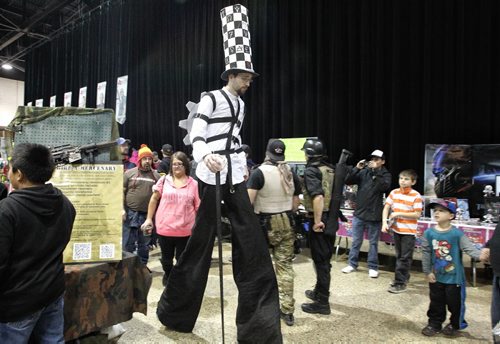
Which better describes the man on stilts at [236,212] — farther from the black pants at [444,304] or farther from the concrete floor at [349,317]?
the black pants at [444,304]

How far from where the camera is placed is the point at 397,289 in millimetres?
3838

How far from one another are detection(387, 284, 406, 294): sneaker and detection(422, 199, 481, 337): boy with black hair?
0.93 m

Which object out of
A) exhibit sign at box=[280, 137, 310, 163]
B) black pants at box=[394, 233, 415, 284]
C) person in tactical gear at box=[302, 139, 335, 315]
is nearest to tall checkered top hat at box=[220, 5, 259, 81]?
person in tactical gear at box=[302, 139, 335, 315]

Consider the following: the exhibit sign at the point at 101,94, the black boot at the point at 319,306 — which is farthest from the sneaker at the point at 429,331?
the exhibit sign at the point at 101,94

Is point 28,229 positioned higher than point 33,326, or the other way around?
point 28,229

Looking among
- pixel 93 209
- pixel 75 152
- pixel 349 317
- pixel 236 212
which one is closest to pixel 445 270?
pixel 349 317

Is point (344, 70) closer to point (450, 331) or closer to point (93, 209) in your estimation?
point (450, 331)

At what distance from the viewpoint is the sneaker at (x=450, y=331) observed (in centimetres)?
281

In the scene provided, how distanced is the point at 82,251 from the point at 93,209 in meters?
0.24

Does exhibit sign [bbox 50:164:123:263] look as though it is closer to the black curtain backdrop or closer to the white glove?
the white glove

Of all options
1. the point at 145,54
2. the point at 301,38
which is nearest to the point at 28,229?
the point at 301,38

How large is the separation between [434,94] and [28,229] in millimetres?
5709

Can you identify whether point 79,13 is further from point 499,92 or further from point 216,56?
point 499,92

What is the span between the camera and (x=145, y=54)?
10594 millimetres
